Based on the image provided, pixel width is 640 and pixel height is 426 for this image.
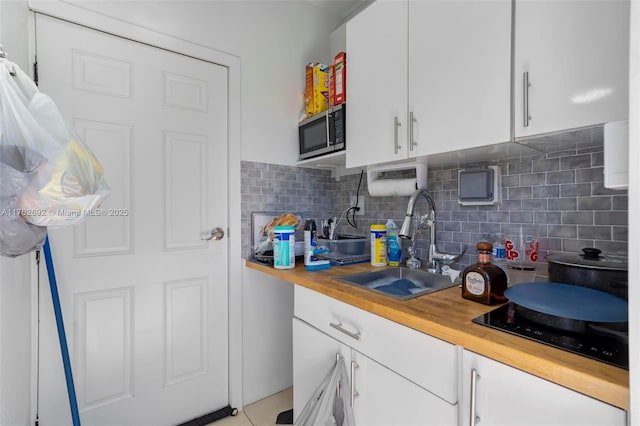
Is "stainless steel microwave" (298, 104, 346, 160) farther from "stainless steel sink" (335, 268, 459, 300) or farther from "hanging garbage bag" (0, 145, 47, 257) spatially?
"hanging garbage bag" (0, 145, 47, 257)

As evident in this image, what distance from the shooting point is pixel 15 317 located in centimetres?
106

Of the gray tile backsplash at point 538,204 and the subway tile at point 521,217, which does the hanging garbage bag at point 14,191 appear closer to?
the gray tile backsplash at point 538,204

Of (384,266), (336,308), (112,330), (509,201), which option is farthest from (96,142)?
(509,201)

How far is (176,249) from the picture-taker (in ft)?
5.20

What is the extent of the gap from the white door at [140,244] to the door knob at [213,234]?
0.01 m

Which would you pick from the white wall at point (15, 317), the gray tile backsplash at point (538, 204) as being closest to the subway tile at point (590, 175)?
the gray tile backsplash at point (538, 204)

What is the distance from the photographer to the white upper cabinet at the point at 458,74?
3.17ft

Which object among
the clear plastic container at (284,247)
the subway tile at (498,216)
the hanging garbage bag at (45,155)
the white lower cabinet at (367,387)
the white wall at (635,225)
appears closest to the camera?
the white wall at (635,225)

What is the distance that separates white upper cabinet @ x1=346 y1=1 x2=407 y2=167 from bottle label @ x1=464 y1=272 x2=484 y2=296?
1.80 feet

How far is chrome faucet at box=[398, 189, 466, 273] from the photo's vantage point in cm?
136

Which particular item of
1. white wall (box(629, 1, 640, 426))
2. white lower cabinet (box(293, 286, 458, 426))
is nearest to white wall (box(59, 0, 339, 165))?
white lower cabinet (box(293, 286, 458, 426))

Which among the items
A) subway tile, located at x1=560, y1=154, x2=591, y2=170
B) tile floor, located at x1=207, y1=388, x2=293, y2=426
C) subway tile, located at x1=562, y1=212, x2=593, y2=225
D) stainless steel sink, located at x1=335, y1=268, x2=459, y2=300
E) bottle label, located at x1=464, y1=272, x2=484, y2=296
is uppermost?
subway tile, located at x1=560, y1=154, x2=591, y2=170

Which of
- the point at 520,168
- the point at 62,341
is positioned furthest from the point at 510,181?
the point at 62,341

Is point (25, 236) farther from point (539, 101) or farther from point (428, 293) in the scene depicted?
point (539, 101)
